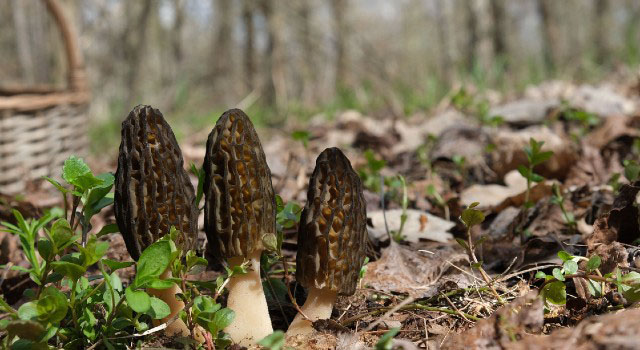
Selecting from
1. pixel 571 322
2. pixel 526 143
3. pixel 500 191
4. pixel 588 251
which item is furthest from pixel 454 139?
pixel 571 322

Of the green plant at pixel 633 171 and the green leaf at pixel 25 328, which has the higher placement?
the green plant at pixel 633 171

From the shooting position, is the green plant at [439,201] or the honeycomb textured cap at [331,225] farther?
the green plant at [439,201]

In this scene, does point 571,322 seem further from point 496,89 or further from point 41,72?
point 41,72

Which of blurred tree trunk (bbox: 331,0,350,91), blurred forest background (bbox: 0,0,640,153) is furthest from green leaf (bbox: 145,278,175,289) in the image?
blurred tree trunk (bbox: 331,0,350,91)

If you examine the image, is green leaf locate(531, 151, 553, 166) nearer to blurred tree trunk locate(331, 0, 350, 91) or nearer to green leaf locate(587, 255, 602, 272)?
green leaf locate(587, 255, 602, 272)

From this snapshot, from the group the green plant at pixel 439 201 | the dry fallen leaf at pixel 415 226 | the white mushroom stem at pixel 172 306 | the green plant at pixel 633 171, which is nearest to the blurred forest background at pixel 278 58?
the green plant at pixel 439 201

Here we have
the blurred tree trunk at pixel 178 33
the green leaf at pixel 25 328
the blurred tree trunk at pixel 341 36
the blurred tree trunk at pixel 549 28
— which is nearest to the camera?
the green leaf at pixel 25 328

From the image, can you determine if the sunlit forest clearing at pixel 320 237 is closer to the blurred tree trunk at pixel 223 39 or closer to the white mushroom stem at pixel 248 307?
the white mushroom stem at pixel 248 307
